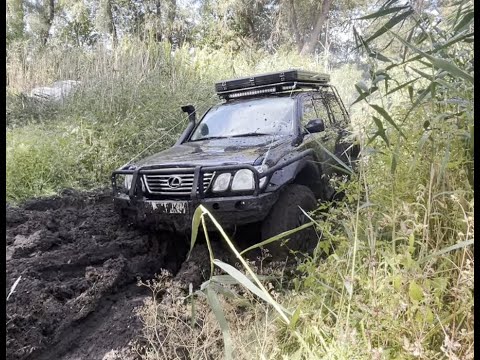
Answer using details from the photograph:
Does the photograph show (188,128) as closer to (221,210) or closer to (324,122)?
(324,122)

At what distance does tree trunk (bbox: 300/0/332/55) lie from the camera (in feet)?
40.2

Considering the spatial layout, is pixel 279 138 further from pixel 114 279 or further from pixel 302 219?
pixel 114 279

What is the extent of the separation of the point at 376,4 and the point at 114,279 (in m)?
2.44

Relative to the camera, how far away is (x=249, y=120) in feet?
14.2

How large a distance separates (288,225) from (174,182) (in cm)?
96

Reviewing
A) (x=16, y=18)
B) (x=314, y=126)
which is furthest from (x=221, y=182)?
(x=16, y=18)

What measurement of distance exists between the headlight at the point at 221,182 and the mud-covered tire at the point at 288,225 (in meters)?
0.42

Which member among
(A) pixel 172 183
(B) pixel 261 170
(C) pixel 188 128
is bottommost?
(A) pixel 172 183

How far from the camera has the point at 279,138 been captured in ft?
12.6

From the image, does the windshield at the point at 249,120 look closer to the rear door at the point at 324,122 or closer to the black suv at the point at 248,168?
the black suv at the point at 248,168

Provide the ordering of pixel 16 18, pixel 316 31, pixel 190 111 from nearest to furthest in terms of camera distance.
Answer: pixel 190 111 → pixel 316 31 → pixel 16 18

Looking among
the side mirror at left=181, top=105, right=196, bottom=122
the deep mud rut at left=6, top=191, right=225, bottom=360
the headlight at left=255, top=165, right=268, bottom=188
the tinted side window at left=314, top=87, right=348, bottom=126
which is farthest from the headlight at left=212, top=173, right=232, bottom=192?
the tinted side window at left=314, top=87, right=348, bottom=126

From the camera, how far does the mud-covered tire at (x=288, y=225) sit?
3.21 metres

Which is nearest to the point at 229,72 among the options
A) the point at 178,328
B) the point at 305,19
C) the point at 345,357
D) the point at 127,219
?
the point at 305,19
